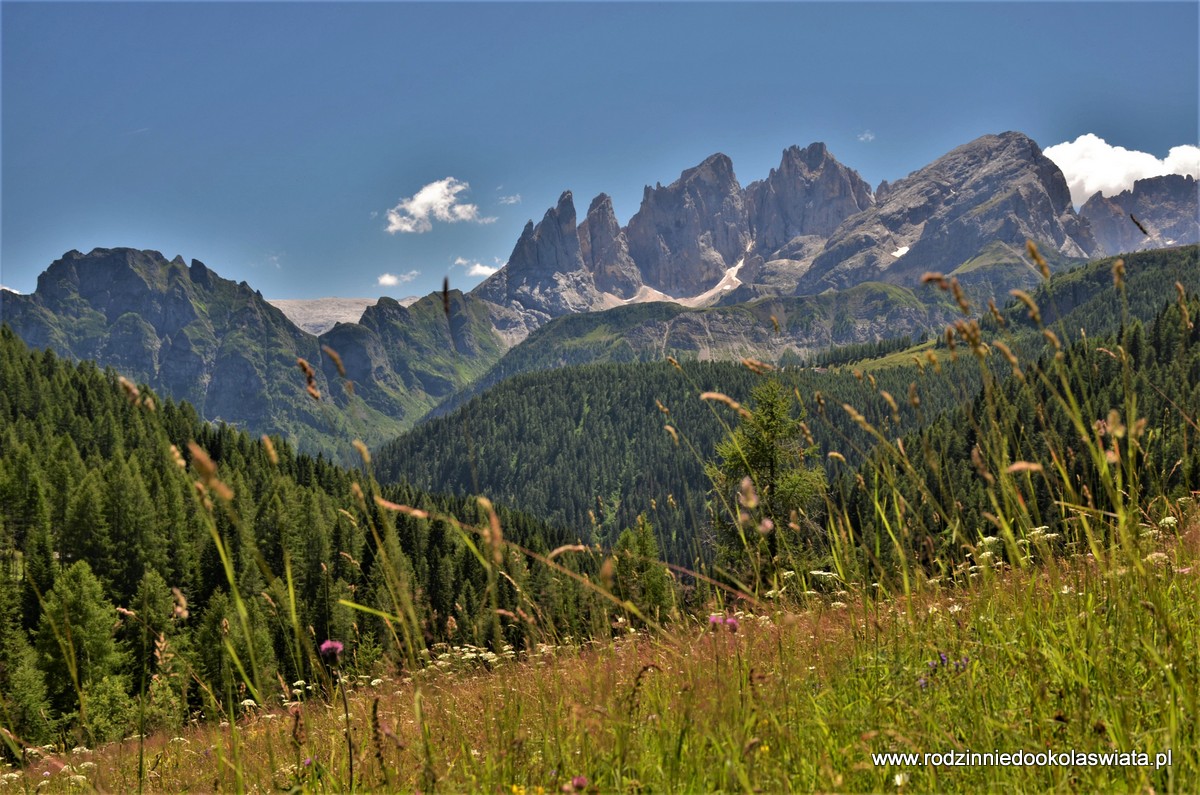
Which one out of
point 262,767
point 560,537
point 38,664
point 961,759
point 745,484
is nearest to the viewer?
point 745,484

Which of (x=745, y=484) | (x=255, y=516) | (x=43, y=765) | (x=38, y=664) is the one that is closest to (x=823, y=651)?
(x=745, y=484)

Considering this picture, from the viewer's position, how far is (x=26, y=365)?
113 m

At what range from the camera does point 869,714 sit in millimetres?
3324

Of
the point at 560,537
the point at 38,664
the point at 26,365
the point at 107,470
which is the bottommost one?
the point at 560,537

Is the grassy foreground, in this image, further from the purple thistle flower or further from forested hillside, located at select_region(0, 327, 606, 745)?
forested hillside, located at select_region(0, 327, 606, 745)

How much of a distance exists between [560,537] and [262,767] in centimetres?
10708

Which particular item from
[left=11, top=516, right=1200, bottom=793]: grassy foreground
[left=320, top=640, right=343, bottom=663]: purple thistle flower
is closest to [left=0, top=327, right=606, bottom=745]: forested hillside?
[left=320, top=640, right=343, bottom=663]: purple thistle flower

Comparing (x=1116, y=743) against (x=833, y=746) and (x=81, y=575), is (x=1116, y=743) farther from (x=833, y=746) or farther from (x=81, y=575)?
(x=81, y=575)

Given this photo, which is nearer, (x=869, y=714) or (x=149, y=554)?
(x=869, y=714)

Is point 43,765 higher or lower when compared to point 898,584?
lower

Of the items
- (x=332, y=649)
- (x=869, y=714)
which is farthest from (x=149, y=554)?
(x=869, y=714)

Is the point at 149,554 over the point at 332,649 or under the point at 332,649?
under

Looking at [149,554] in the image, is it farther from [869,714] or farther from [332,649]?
[869,714]

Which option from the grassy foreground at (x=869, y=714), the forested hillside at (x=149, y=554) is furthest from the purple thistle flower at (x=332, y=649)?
the grassy foreground at (x=869, y=714)
